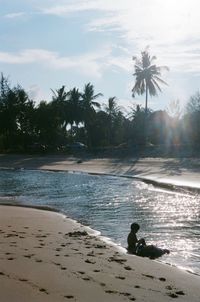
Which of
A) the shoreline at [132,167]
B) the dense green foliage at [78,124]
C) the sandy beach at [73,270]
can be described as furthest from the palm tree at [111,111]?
the sandy beach at [73,270]

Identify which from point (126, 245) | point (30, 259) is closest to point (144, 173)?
point (126, 245)

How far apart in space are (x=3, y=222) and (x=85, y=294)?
7665mm

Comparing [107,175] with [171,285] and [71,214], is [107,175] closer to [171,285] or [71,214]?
[71,214]

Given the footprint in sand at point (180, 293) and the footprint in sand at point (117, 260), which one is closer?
the footprint in sand at point (180, 293)

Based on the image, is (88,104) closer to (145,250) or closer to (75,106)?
(75,106)

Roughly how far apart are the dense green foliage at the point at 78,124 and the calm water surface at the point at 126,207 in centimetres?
2189

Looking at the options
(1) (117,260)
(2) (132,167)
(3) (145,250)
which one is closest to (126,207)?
(3) (145,250)

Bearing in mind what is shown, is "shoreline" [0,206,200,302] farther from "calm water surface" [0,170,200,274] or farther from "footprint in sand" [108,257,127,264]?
"calm water surface" [0,170,200,274]

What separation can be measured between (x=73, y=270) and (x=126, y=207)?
34.0 ft

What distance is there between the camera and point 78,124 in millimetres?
65688

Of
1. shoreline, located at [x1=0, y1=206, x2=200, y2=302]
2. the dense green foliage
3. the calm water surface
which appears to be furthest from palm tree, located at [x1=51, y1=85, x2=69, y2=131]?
shoreline, located at [x1=0, y1=206, x2=200, y2=302]

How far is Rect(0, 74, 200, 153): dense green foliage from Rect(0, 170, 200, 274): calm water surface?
862 inches

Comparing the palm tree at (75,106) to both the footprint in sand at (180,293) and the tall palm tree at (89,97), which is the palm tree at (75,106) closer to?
the tall palm tree at (89,97)

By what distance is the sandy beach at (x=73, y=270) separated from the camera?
6387 mm
